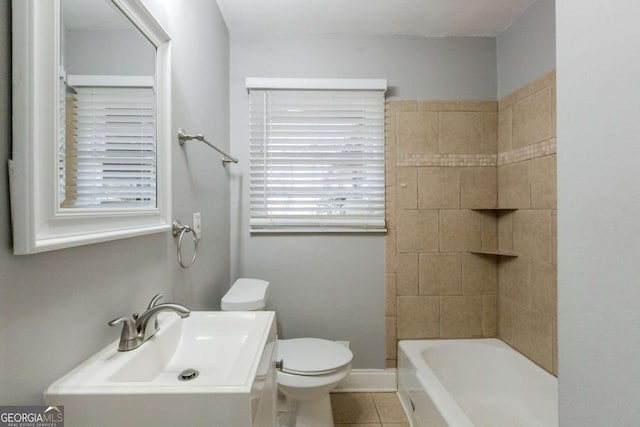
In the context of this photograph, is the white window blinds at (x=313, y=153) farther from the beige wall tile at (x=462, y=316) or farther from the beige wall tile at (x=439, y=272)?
the beige wall tile at (x=462, y=316)

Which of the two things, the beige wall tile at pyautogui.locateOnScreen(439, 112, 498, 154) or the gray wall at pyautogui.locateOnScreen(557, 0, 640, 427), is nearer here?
the gray wall at pyautogui.locateOnScreen(557, 0, 640, 427)

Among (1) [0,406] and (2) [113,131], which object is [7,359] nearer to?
(1) [0,406]

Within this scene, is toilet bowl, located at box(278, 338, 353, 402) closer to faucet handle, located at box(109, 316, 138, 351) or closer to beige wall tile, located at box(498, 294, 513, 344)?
faucet handle, located at box(109, 316, 138, 351)

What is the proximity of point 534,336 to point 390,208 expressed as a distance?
114 centimetres

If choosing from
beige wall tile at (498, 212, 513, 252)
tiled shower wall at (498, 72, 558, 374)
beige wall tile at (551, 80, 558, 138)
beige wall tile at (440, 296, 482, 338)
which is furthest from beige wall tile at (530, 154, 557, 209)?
beige wall tile at (440, 296, 482, 338)

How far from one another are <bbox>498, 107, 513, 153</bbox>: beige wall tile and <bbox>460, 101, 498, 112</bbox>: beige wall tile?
0.07 m

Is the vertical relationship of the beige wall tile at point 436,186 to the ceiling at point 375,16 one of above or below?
below

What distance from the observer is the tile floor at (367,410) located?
168cm

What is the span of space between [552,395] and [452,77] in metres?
2.02

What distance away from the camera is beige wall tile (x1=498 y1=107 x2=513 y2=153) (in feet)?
6.20

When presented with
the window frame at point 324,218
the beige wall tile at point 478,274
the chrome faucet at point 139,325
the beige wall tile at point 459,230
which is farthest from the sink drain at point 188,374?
the beige wall tile at point 478,274

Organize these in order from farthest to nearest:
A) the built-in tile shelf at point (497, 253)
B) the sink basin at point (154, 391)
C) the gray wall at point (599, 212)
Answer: the built-in tile shelf at point (497, 253) < the sink basin at point (154, 391) < the gray wall at point (599, 212)

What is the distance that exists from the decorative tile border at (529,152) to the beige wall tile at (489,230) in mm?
369

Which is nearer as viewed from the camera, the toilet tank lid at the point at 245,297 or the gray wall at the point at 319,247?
the toilet tank lid at the point at 245,297
